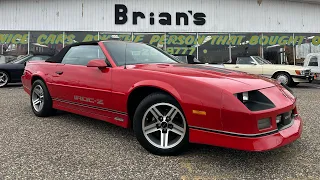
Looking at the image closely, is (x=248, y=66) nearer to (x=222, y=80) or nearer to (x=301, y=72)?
(x=301, y=72)

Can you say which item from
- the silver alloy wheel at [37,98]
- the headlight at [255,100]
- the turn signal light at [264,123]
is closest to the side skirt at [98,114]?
the silver alloy wheel at [37,98]

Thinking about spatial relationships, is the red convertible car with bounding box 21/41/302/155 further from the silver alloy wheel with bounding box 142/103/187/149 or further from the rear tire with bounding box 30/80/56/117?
the rear tire with bounding box 30/80/56/117

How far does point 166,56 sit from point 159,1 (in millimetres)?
11967

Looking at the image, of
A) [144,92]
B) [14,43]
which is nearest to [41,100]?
[144,92]

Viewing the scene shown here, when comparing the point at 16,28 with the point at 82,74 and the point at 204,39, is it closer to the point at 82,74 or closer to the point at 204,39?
the point at 204,39

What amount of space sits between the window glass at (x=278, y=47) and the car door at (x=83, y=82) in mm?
13552

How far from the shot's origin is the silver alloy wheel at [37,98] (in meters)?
4.36

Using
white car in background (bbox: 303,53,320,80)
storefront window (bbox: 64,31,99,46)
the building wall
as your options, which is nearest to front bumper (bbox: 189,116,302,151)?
white car in background (bbox: 303,53,320,80)

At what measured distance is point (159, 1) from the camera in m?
15.0

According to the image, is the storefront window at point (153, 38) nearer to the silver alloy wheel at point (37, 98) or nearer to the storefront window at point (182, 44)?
the storefront window at point (182, 44)

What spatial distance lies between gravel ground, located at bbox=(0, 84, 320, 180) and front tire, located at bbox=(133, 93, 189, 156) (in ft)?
0.39

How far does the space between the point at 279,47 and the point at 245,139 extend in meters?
14.9

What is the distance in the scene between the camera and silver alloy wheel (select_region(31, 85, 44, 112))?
436cm

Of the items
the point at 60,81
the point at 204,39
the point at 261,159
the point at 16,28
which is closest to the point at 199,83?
the point at 261,159
